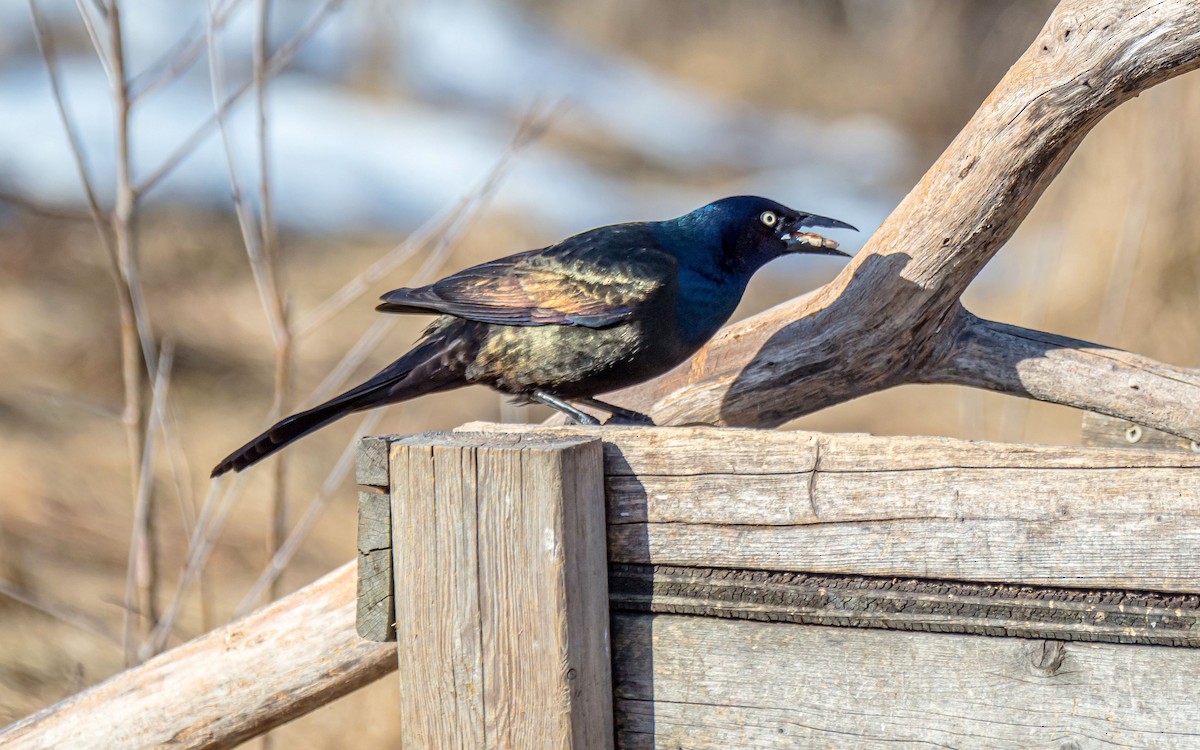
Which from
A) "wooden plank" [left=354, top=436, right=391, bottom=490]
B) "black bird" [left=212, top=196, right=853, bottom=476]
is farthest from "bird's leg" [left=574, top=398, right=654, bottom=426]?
"wooden plank" [left=354, top=436, right=391, bottom=490]

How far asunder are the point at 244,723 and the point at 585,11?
29.9 feet

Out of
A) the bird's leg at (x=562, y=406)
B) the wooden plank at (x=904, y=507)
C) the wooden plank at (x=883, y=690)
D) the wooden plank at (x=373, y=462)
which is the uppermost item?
the bird's leg at (x=562, y=406)

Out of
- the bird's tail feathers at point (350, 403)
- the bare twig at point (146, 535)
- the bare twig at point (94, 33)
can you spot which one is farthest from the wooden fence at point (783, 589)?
the bare twig at point (94, 33)

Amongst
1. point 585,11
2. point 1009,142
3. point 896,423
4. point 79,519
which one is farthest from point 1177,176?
point 585,11

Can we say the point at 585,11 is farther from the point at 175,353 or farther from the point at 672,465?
the point at 672,465

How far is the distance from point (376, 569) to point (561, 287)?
97cm

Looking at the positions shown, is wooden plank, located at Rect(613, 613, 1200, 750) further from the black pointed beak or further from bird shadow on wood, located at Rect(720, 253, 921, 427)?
the black pointed beak

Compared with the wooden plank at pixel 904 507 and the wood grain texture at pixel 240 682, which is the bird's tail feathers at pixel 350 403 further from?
the wooden plank at pixel 904 507

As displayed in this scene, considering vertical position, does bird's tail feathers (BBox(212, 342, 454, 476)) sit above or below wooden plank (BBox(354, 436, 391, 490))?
above

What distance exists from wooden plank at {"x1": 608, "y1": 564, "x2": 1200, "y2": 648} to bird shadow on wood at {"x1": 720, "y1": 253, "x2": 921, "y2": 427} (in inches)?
36.1

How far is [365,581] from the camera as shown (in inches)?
54.8

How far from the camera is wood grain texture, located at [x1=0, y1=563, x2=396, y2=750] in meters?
1.74

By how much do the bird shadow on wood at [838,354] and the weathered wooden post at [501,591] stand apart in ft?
3.01

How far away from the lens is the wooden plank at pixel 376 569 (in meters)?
1.38
